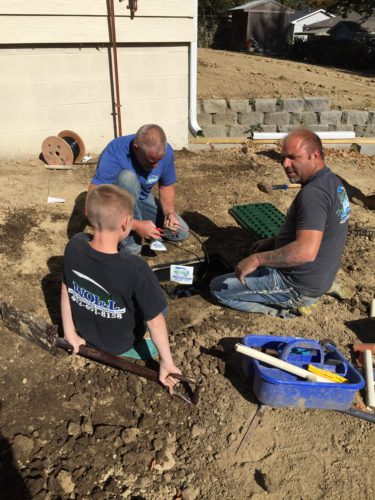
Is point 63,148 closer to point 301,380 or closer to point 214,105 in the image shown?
point 214,105

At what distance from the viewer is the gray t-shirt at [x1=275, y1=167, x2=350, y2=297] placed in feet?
9.16

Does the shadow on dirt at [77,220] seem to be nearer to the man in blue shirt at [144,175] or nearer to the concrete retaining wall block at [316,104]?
the man in blue shirt at [144,175]

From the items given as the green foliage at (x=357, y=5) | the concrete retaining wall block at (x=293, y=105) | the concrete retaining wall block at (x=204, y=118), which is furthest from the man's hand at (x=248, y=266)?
the green foliage at (x=357, y=5)

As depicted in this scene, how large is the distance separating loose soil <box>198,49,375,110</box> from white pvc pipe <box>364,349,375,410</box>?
690 cm

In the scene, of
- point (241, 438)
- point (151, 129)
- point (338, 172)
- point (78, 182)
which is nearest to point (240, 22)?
point (338, 172)

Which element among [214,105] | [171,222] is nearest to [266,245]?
[171,222]

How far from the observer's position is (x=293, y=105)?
29.4 ft

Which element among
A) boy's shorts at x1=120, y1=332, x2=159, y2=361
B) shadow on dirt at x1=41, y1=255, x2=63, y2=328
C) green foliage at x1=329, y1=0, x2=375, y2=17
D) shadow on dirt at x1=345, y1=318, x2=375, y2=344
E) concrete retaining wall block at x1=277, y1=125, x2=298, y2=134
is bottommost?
shadow on dirt at x1=345, y1=318, x2=375, y2=344

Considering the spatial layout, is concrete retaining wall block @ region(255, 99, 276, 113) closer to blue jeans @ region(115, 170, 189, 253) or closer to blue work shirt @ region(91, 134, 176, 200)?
blue jeans @ region(115, 170, 189, 253)

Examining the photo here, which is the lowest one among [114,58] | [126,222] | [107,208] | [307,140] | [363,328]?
[363,328]

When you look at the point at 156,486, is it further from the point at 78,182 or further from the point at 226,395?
the point at 78,182

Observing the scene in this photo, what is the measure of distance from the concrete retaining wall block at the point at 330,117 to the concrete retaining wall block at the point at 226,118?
2.20m

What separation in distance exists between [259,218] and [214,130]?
3.82 meters

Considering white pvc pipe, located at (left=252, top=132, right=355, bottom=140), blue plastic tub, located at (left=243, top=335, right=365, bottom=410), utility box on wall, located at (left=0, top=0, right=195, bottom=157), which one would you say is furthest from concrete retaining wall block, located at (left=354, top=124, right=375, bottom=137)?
blue plastic tub, located at (left=243, top=335, right=365, bottom=410)
